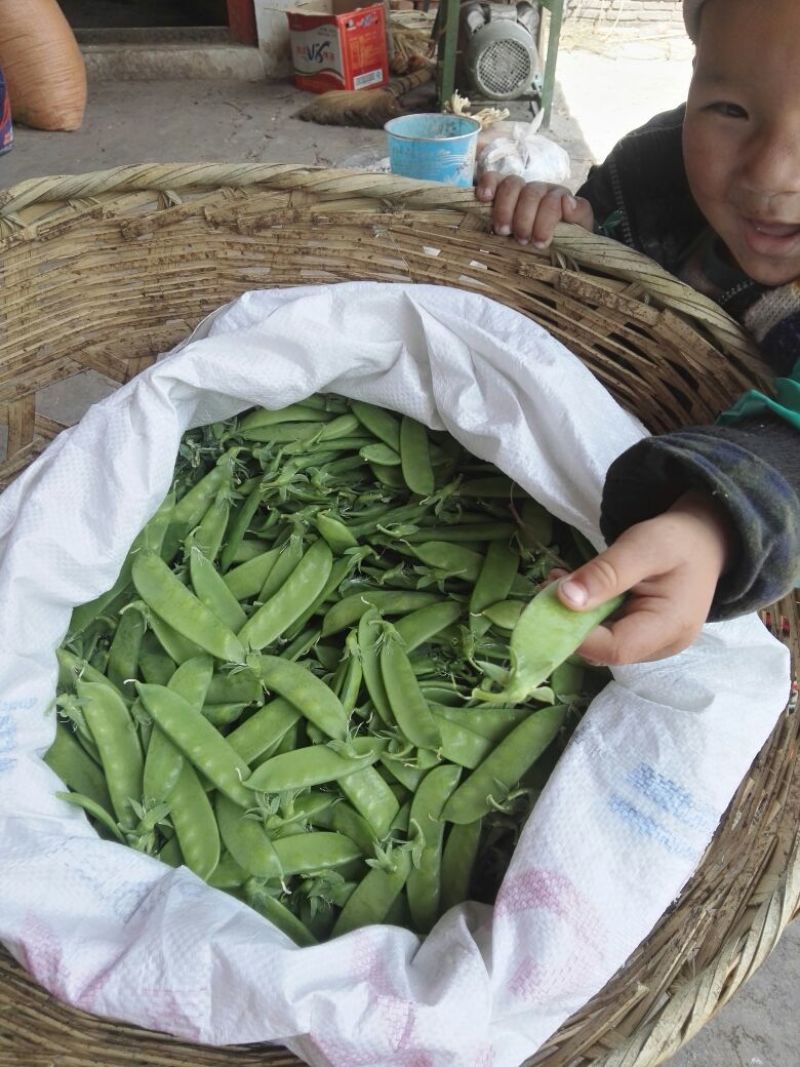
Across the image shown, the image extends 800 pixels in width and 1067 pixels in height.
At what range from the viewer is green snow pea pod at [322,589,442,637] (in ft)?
3.75

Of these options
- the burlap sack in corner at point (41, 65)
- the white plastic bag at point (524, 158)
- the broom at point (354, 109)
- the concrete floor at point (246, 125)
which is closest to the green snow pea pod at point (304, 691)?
the white plastic bag at point (524, 158)

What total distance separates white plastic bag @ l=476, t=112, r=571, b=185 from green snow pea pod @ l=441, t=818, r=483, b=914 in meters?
2.18

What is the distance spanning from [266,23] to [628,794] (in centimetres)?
419

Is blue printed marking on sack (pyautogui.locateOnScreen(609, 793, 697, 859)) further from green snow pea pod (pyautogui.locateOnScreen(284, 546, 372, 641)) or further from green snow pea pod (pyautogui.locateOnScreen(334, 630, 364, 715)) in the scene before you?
green snow pea pod (pyautogui.locateOnScreen(284, 546, 372, 641))

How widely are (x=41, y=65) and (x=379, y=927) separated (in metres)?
3.73

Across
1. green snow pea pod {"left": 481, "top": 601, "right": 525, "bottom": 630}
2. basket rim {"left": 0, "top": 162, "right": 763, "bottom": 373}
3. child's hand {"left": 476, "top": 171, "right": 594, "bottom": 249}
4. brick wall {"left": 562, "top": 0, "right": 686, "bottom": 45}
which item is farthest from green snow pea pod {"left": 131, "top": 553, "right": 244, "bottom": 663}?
brick wall {"left": 562, "top": 0, "right": 686, "bottom": 45}

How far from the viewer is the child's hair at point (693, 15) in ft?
3.12

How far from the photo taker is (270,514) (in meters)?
1.24

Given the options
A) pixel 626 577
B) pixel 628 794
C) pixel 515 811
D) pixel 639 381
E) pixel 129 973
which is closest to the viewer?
pixel 626 577

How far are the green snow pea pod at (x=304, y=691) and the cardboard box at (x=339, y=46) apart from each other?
3.40 meters

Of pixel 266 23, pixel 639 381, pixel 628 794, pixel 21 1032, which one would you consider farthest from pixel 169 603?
pixel 266 23

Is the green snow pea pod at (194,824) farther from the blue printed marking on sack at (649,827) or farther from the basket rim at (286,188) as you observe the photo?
Answer: the basket rim at (286,188)

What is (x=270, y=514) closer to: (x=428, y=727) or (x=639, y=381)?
(x=428, y=727)

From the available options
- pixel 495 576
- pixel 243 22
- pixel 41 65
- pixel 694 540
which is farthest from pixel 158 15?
pixel 694 540
